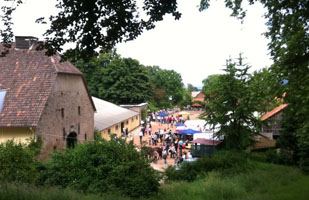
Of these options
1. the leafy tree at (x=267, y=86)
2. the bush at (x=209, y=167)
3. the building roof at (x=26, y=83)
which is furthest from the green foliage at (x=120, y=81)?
the leafy tree at (x=267, y=86)

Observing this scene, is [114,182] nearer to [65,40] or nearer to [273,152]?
[65,40]

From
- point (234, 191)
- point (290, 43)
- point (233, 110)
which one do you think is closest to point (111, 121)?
Result: point (233, 110)

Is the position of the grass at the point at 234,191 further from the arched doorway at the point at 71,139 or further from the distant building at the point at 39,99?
the arched doorway at the point at 71,139

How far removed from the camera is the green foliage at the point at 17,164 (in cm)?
1119

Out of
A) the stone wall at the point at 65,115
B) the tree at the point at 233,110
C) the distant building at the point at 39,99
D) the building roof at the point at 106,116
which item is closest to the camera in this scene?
the distant building at the point at 39,99

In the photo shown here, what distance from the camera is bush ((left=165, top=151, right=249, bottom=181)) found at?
48.3 feet

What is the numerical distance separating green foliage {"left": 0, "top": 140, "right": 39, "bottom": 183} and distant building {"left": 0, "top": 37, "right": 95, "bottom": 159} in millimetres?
2816

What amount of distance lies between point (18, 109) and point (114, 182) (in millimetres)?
9037

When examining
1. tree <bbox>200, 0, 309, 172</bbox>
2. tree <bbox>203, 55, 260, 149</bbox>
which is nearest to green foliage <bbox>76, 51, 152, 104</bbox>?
tree <bbox>203, 55, 260, 149</bbox>

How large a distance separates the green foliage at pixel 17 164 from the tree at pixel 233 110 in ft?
38.1

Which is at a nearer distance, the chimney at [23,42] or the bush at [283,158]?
the bush at [283,158]

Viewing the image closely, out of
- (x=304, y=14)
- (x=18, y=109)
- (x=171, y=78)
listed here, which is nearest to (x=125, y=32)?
(x=304, y=14)

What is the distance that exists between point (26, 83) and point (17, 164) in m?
7.30

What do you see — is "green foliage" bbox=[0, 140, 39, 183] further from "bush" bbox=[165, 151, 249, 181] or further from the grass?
"bush" bbox=[165, 151, 249, 181]
